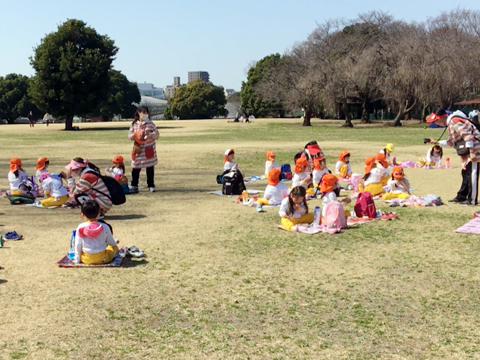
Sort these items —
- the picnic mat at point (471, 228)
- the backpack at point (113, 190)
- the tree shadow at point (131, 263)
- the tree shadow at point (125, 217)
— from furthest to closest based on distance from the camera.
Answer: the tree shadow at point (125, 217), the backpack at point (113, 190), the picnic mat at point (471, 228), the tree shadow at point (131, 263)

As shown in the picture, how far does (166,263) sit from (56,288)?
1.34 m

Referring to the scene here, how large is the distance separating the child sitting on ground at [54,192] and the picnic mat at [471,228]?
6.74 m

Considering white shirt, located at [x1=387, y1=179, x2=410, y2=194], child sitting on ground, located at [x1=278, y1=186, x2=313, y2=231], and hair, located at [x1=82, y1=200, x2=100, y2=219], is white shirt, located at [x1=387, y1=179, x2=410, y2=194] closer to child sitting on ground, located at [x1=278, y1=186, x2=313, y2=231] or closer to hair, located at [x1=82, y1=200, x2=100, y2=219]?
child sitting on ground, located at [x1=278, y1=186, x2=313, y2=231]

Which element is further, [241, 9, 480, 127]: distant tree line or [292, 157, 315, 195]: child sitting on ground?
[241, 9, 480, 127]: distant tree line

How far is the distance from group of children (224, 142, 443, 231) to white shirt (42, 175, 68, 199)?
3573 mm

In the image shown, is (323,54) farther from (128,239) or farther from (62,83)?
(128,239)

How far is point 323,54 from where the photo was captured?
46.4 m

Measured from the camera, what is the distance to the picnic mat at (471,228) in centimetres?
783

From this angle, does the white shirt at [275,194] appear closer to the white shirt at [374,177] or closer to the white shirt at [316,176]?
the white shirt at [316,176]

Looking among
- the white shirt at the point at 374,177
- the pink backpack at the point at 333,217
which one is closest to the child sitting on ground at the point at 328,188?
the pink backpack at the point at 333,217

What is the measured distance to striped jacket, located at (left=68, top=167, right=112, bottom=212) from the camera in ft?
28.4

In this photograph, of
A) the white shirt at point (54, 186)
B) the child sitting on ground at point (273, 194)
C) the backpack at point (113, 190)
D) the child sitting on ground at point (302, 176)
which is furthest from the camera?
the child sitting on ground at point (302, 176)

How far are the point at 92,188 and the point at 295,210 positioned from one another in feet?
10.3

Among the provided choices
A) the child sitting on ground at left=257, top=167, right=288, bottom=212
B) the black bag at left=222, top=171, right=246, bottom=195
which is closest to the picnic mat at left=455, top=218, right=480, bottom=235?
the child sitting on ground at left=257, top=167, right=288, bottom=212
